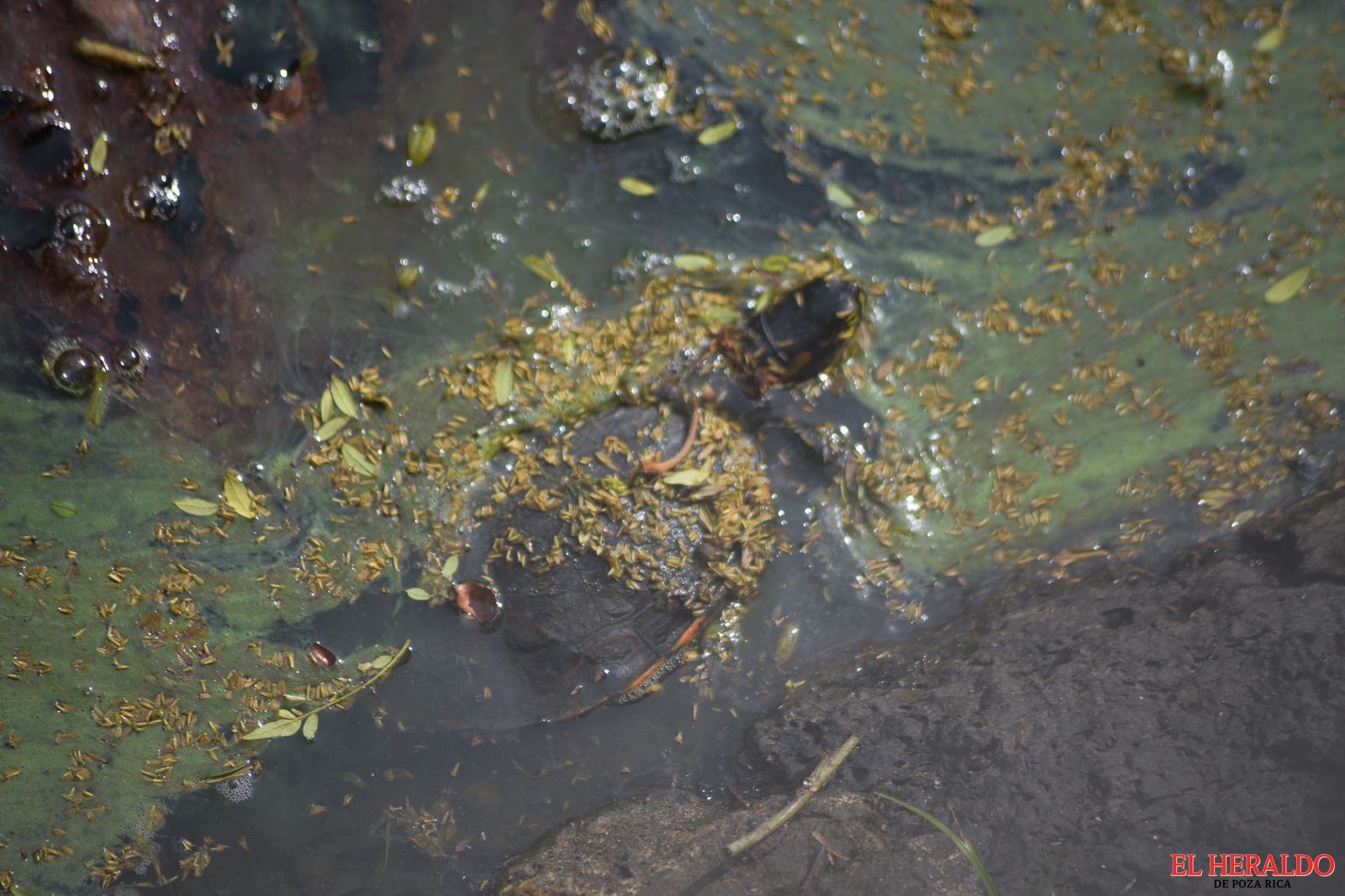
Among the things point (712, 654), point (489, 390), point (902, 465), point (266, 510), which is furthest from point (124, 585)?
point (902, 465)

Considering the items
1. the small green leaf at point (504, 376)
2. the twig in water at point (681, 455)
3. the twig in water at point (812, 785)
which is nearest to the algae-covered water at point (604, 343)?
the small green leaf at point (504, 376)

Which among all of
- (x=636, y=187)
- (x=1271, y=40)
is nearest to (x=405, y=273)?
(x=636, y=187)

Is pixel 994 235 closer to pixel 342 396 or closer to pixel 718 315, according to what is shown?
pixel 718 315

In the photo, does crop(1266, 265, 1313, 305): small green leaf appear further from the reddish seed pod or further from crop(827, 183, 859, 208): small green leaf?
the reddish seed pod

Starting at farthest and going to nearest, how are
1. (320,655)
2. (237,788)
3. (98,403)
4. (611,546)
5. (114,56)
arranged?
(237,788) < (320,655) < (611,546) < (98,403) < (114,56)

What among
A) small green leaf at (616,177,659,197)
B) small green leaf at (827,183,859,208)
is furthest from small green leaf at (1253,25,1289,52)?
small green leaf at (616,177,659,197)
